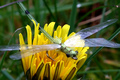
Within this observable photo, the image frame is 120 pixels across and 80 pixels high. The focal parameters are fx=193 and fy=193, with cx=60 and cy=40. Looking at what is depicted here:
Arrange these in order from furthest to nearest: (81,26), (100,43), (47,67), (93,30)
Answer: (81,26) → (93,30) → (100,43) → (47,67)

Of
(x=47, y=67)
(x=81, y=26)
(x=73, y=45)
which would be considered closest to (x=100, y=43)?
(x=73, y=45)

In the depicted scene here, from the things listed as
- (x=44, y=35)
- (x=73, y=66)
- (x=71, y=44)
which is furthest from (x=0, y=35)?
(x=73, y=66)

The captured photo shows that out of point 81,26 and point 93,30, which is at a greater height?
point 81,26

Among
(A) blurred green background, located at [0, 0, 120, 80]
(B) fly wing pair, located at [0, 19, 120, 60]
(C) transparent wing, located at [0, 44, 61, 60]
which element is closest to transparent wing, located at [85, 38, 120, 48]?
(B) fly wing pair, located at [0, 19, 120, 60]

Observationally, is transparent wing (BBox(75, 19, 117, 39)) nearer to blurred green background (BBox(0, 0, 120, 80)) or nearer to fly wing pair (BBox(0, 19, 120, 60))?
fly wing pair (BBox(0, 19, 120, 60))

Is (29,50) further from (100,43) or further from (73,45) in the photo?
(100,43)

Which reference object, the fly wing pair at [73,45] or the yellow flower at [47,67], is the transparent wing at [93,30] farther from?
the yellow flower at [47,67]

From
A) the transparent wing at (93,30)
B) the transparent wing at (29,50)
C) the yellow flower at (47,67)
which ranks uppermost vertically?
the transparent wing at (93,30)

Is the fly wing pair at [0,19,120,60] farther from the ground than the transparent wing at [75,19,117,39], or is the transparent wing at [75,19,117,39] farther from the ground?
the transparent wing at [75,19,117,39]

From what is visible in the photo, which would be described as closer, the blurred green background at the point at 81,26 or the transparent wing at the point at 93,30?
the transparent wing at the point at 93,30

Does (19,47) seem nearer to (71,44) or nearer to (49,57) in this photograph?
(49,57)

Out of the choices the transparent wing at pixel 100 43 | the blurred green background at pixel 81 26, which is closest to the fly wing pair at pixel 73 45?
the transparent wing at pixel 100 43
